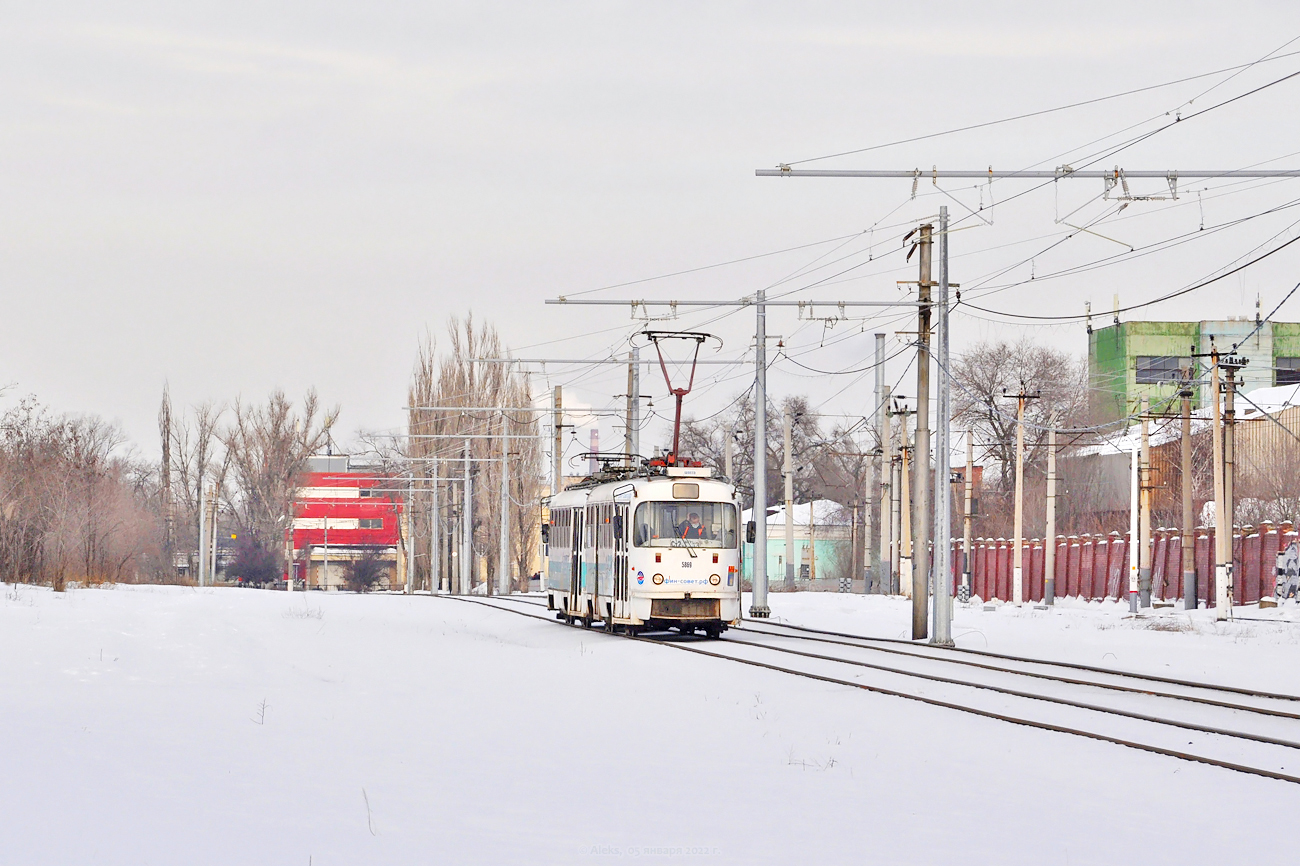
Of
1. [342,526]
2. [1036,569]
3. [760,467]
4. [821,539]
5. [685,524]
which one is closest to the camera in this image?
[685,524]

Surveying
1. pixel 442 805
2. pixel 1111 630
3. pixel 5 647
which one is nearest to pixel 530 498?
pixel 1111 630

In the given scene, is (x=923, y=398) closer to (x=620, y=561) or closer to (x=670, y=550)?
(x=670, y=550)

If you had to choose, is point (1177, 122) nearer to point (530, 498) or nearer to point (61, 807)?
point (61, 807)

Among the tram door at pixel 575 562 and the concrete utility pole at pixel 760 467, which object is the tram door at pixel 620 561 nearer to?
the tram door at pixel 575 562

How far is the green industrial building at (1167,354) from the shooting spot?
9250 centimetres

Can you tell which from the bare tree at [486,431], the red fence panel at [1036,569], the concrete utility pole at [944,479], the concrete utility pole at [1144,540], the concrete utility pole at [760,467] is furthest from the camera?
the bare tree at [486,431]

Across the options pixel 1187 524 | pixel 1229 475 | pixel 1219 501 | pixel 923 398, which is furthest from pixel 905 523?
pixel 923 398

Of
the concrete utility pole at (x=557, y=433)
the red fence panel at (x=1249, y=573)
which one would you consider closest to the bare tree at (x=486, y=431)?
the concrete utility pole at (x=557, y=433)

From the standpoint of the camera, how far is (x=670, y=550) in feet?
91.6

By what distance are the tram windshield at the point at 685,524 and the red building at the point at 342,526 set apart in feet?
320

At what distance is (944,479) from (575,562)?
8.57 meters

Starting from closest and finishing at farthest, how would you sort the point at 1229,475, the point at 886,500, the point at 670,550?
the point at 670,550 → the point at 1229,475 → the point at 886,500

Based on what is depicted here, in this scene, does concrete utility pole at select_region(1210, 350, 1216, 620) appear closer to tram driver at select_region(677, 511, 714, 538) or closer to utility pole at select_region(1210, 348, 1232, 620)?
utility pole at select_region(1210, 348, 1232, 620)

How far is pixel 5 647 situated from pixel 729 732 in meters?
9.11
